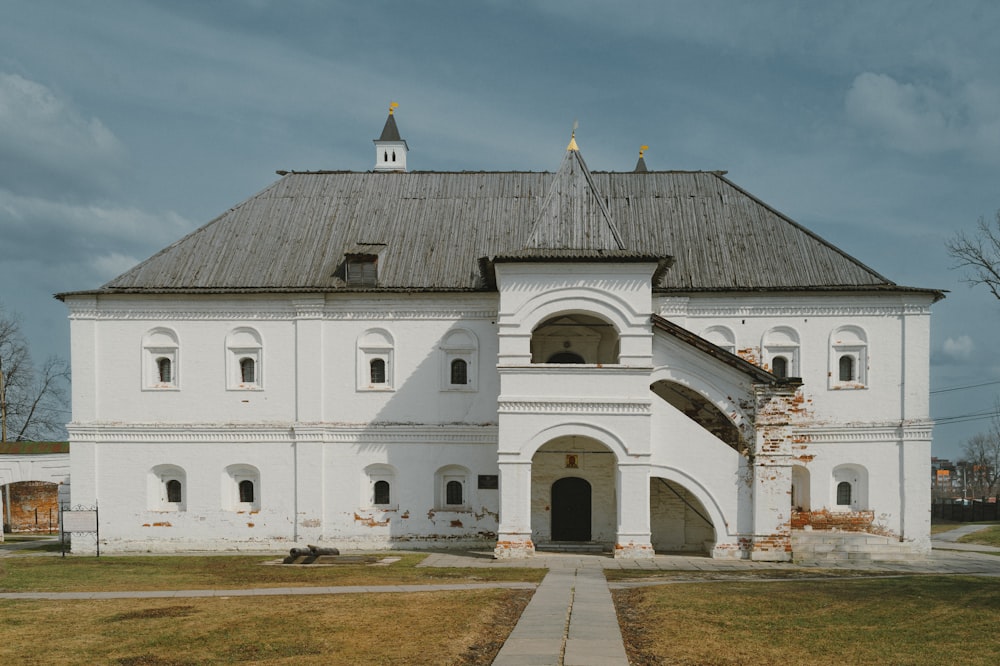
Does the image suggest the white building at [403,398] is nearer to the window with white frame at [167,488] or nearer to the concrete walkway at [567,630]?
the window with white frame at [167,488]

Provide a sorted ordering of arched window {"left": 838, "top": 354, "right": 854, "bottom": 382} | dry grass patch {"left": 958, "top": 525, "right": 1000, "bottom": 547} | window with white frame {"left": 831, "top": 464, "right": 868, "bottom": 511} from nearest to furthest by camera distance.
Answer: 1. window with white frame {"left": 831, "top": 464, "right": 868, "bottom": 511}
2. arched window {"left": 838, "top": 354, "right": 854, "bottom": 382}
3. dry grass patch {"left": 958, "top": 525, "right": 1000, "bottom": 547}

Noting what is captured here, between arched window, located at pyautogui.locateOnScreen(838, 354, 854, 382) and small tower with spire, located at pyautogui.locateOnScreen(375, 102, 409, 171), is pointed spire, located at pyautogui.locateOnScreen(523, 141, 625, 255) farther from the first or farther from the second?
small tower with spire, located at pyautogui.locateOnScreen(375, 102, 409, 171)

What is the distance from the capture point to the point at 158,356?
26.6m

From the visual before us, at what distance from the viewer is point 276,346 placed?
86.4 feet

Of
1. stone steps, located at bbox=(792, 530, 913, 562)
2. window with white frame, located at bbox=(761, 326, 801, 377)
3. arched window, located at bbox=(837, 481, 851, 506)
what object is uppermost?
window with white frame, located at bbox=(761, 326, 801, 377)

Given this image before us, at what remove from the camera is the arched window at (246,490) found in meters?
26.4

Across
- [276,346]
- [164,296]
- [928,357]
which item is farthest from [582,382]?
[164,296]

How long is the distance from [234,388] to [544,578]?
12.9 metres

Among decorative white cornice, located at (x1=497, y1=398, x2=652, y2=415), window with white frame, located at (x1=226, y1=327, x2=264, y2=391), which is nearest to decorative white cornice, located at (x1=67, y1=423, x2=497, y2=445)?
window with white frame, located at (x1=226, y1=327, x2=264, y2=391)

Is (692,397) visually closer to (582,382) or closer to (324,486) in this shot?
(582,382)

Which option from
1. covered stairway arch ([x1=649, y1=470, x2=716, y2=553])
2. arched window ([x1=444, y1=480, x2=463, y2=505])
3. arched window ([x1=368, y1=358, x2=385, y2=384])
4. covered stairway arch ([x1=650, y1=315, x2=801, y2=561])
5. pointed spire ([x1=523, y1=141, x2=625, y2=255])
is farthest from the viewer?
arched window ([x1=368, y1=358, x2=385, y2=384])

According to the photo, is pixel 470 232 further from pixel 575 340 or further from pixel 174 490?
pixel 174 490

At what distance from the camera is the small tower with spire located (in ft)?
120

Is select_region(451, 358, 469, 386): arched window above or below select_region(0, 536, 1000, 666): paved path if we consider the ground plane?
above
